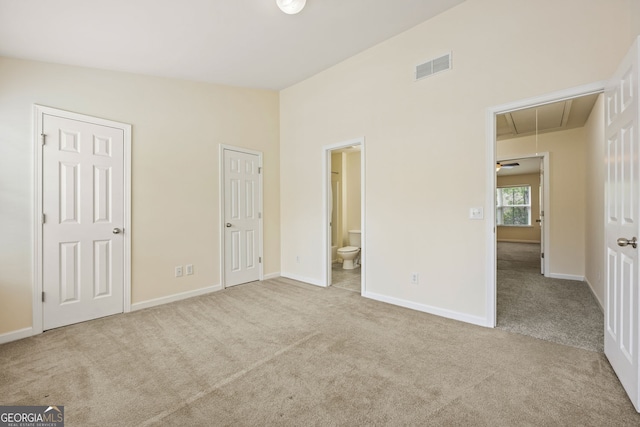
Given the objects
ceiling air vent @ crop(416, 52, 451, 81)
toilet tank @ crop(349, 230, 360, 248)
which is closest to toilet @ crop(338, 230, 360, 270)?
toilet tank @ crop(349, 230, 360, 248)

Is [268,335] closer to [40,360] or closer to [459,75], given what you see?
[40,360]

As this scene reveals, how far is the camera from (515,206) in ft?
32.4

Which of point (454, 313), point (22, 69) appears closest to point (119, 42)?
point (22, 69)

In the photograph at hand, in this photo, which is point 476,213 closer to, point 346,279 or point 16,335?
point 346,279

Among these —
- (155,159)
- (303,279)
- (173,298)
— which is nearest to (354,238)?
(303,279)

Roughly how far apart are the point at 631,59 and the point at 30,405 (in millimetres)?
4193

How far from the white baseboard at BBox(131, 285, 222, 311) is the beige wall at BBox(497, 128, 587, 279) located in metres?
5.61

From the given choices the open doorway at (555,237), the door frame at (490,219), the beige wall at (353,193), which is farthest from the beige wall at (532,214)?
the door frame at (490,219)

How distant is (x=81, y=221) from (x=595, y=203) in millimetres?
6272

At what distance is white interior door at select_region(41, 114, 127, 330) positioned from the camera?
2.70 meters

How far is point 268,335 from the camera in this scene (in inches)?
99.8

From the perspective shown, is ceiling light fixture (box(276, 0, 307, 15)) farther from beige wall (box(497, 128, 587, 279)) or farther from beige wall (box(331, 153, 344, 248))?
beige wall (box(497, 128, 587, 279))

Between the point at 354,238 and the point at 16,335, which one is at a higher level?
the point at 354,238

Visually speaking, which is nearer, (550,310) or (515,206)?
(550,310)
